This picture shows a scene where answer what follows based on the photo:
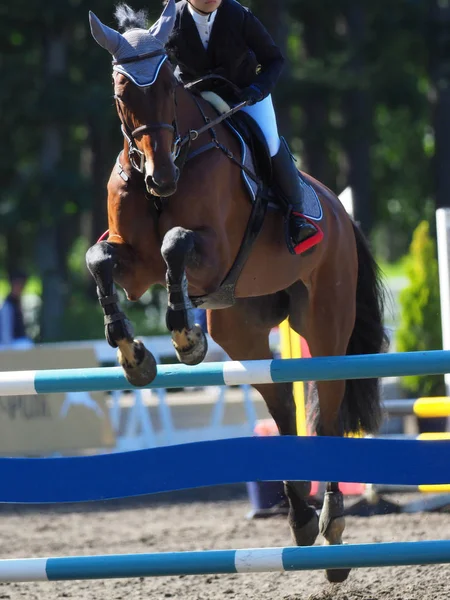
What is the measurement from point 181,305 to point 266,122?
1362 millimetres

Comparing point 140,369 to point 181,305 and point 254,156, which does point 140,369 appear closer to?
point 181,305

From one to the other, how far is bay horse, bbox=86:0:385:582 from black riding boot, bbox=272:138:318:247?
106mm

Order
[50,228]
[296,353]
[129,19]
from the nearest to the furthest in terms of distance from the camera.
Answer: [129,19] → [296,353] → [50,228]

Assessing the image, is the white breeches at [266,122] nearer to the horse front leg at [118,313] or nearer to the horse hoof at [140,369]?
the horse front leg at [118,313]

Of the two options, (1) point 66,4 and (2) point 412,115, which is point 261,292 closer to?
(1) point 66,4

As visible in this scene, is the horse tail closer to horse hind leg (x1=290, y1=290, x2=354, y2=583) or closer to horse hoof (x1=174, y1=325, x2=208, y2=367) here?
horse hind leg (x1=290, y1=290, x2=354, y2=583)

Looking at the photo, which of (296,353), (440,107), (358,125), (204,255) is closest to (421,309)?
(296,353)

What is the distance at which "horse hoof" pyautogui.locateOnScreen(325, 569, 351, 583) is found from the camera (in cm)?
503

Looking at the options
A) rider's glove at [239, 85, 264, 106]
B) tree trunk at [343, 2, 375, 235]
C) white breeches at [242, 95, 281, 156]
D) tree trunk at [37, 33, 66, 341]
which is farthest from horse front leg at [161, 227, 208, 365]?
tree trunk at [343, 2, 375, 235]

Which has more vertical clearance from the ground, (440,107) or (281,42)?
(281,42)

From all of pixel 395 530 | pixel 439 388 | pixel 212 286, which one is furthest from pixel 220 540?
pixel 439 388

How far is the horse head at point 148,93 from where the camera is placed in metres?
4.23

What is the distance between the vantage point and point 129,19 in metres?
4.58

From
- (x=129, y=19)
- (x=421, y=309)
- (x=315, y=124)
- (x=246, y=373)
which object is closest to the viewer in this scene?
(x=246, y=373)
